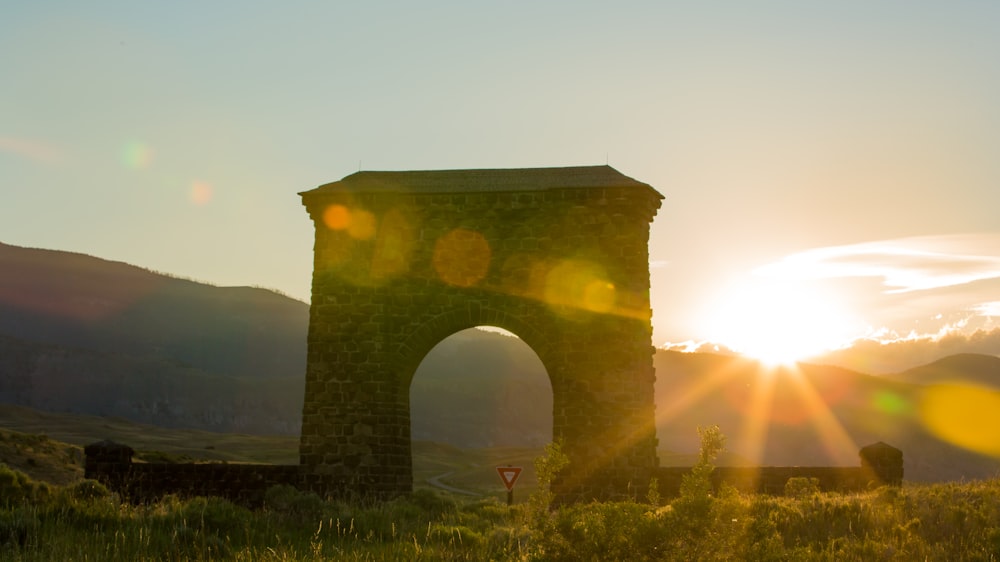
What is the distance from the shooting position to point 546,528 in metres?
9.41

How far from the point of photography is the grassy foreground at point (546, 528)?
29.1ft

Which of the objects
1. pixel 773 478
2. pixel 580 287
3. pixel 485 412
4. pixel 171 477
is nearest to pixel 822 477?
pixel 773 478

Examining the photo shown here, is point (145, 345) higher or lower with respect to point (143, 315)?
lower

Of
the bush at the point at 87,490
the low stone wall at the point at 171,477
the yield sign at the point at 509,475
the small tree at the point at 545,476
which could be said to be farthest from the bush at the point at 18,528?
the yield sign at the point at 509,475

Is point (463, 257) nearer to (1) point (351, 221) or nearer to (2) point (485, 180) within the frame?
(2) point (485, 180)

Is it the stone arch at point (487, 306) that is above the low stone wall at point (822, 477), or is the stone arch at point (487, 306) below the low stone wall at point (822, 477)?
above

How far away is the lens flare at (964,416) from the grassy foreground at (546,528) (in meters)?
101

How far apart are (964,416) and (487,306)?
376 ft

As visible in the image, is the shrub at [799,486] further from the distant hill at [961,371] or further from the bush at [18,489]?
the distant hill at [961,371]

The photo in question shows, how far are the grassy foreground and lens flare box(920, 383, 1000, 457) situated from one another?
332ft

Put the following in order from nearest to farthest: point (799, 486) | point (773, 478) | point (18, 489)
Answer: point (18, 489) < point (799, 486) < point (773, 478)

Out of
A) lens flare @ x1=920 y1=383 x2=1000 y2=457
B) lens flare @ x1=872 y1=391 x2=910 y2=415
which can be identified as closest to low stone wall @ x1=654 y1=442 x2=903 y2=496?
lens flare @ x1=920 y1=383 x2=1000 y2=457

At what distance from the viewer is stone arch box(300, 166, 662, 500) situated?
2036 centimetres

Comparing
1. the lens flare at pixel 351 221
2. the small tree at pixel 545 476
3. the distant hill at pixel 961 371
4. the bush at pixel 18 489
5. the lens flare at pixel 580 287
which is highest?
the distant hill at pixel 961 371
